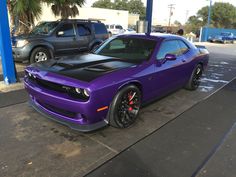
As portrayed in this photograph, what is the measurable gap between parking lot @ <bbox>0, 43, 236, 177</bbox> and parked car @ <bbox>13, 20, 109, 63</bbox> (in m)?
3.14

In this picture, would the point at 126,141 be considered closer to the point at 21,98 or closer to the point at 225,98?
the point at 21,98

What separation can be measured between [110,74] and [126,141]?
1.04 m

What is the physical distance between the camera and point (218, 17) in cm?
6056

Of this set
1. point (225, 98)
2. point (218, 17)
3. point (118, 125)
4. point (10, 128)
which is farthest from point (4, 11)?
point (218, 17)

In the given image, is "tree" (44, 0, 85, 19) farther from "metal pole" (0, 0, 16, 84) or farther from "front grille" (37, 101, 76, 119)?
"front grille" (37, 101, 76, 119)

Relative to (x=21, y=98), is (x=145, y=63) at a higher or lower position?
higher

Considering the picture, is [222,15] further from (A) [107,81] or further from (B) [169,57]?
(A) [107,81]

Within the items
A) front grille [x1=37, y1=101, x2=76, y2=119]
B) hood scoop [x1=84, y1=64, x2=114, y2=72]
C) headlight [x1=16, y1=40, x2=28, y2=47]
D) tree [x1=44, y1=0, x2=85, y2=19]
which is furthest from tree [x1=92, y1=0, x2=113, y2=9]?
front grille [x1=37, y1=101, x2=76, y2=119]

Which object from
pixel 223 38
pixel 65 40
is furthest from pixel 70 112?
pixel 223 38

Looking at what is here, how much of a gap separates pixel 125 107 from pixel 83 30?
6.25 m

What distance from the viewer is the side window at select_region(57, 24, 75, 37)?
867cm

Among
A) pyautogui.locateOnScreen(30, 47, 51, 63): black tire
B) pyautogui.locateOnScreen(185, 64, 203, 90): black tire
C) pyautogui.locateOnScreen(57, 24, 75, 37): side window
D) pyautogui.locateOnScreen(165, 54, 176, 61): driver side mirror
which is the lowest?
pyautogui.locateOnScreen(185, 64, 203, 90): black tire

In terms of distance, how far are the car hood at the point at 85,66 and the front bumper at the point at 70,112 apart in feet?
1.16

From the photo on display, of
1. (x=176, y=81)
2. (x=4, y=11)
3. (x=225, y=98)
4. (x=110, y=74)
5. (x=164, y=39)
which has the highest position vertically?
(x=4, y=11)
